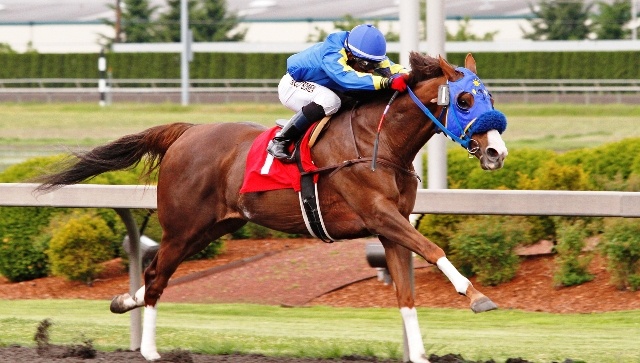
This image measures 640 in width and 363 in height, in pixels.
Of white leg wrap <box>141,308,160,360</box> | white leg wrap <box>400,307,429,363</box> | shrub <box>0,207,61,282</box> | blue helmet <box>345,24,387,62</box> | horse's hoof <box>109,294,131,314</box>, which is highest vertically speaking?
blue helmet <box>345,24,387,62</box>

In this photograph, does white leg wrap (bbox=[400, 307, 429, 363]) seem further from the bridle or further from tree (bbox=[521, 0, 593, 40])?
tree (bbox=[521, 0, 593, 40])

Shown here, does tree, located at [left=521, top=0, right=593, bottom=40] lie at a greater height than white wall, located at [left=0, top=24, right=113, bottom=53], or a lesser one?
greater

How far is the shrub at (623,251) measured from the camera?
8086 mm

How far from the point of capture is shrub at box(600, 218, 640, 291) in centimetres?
809

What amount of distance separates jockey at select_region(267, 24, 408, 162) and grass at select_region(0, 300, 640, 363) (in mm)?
1236

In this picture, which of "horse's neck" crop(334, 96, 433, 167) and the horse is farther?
"horse's neck" crop(334, 96, 433, 167)

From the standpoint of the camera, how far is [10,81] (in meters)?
37.3

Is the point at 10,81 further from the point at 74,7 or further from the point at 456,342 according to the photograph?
the point at 456,342

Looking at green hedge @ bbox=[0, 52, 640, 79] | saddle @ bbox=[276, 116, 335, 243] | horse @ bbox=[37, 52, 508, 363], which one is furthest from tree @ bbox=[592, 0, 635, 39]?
saddle @ bbox=[276, 116, 335, 243]

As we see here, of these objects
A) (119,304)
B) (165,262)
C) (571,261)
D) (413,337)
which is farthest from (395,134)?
(571,261)

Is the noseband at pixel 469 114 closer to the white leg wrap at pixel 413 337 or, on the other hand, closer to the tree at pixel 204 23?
the white leg wrap at pixel 413 337

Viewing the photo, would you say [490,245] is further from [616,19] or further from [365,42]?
[616,19]

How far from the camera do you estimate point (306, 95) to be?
18.4ft

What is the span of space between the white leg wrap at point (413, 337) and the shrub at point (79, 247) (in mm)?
4722
